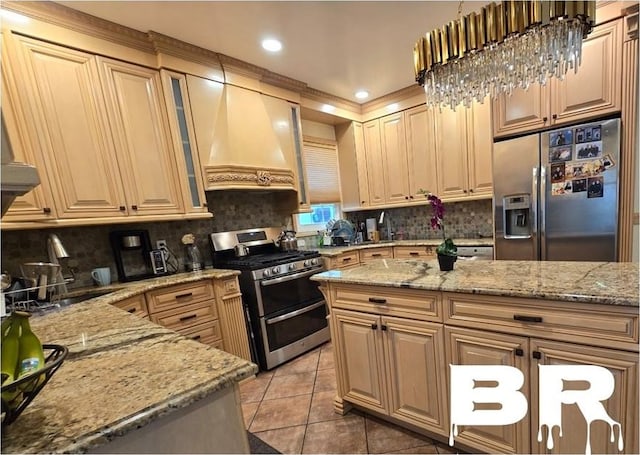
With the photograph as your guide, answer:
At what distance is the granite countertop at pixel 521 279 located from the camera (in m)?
1.06

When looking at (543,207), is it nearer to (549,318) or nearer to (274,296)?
Answer: (549,318)

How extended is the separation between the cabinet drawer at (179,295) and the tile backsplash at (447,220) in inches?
93.7

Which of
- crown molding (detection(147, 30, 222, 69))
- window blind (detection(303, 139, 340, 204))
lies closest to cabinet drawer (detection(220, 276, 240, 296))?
window blind (detection(303, 139, 340, 204))

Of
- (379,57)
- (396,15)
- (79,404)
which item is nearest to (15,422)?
(79,404)

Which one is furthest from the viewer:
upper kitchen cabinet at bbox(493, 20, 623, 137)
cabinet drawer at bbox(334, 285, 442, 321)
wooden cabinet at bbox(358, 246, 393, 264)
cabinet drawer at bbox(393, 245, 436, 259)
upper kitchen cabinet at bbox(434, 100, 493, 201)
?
wooden cabinet at bbox(358, 246, 393, 264)

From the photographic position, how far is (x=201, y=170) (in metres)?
2.42

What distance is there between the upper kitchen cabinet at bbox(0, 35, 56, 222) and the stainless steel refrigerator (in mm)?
3387

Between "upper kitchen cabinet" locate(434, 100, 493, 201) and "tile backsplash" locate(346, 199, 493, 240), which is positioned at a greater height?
"upper kitchen cabinet" locate(434, 100, 493, 201)

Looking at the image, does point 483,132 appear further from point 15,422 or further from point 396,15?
point 15,422

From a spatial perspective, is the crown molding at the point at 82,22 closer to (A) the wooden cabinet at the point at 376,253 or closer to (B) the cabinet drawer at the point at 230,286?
(B) the cabinet drawer at the point at 230,286

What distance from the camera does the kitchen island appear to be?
40.5 inches

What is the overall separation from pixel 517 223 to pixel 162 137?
3.05 meters

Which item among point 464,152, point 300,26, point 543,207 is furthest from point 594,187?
point 300,26

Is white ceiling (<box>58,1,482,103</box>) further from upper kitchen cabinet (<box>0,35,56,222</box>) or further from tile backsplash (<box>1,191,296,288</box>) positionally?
tile backsplash (<box>1,191,296,288</box>)
